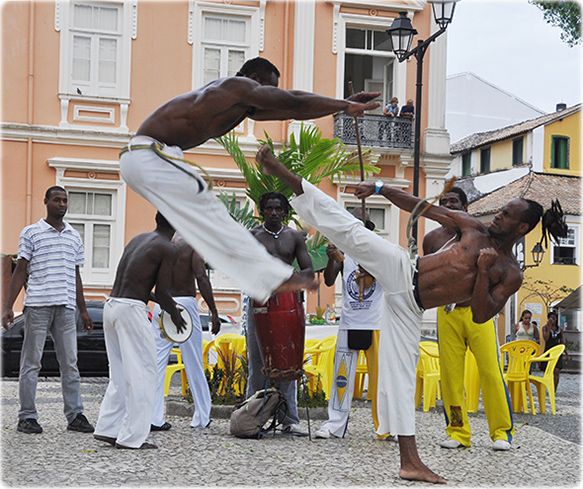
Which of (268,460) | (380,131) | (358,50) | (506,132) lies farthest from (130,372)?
(506,132)

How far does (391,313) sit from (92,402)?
18.8 feet

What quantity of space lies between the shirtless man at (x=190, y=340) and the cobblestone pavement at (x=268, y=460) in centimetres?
22

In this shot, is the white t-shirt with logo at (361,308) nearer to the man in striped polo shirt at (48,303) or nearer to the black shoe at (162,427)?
the black shoe at (162,427)

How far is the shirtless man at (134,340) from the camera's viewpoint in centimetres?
647

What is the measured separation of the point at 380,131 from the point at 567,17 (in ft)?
17.3

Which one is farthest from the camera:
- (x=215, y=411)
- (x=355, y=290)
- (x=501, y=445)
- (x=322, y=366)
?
(x=322, y=366)

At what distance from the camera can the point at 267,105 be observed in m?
4.71

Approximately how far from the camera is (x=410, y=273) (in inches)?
229

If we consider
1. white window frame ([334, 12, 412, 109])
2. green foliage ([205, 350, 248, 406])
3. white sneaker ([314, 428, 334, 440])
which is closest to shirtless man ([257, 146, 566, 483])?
white sneaker ([314, 428, 334, 440])

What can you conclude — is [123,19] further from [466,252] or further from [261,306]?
[466,252]

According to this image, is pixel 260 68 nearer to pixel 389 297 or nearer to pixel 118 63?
pixel 389 297

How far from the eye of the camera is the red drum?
7066 mm

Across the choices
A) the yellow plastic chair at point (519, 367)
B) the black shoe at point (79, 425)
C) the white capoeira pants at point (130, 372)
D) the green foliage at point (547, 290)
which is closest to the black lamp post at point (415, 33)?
the yellow plastic chair at point (519, 367)

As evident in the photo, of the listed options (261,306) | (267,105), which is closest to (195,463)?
(261,306)
